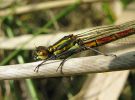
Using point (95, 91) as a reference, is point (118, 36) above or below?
above

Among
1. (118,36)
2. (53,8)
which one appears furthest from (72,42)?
(53,8)

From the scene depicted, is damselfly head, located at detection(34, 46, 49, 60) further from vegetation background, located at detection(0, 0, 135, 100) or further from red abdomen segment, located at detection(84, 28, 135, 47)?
vegetation background, located at detection(0, 0, 135, 100)

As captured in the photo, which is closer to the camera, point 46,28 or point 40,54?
point 40,54

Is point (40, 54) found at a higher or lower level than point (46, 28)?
higher

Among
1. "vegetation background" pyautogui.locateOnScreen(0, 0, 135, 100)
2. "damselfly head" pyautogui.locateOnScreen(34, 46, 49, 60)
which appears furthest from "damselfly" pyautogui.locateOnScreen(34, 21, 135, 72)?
"vegetation background" pyautogui.locateOnScreen(0, 0, 135, 100)

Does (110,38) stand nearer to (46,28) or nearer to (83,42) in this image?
(83,42)

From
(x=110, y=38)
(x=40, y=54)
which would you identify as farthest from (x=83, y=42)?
(x=40, y=54)

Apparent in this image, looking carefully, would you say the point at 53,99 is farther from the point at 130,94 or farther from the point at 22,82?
the point at 130,94

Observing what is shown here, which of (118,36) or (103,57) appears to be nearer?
(103,57)
